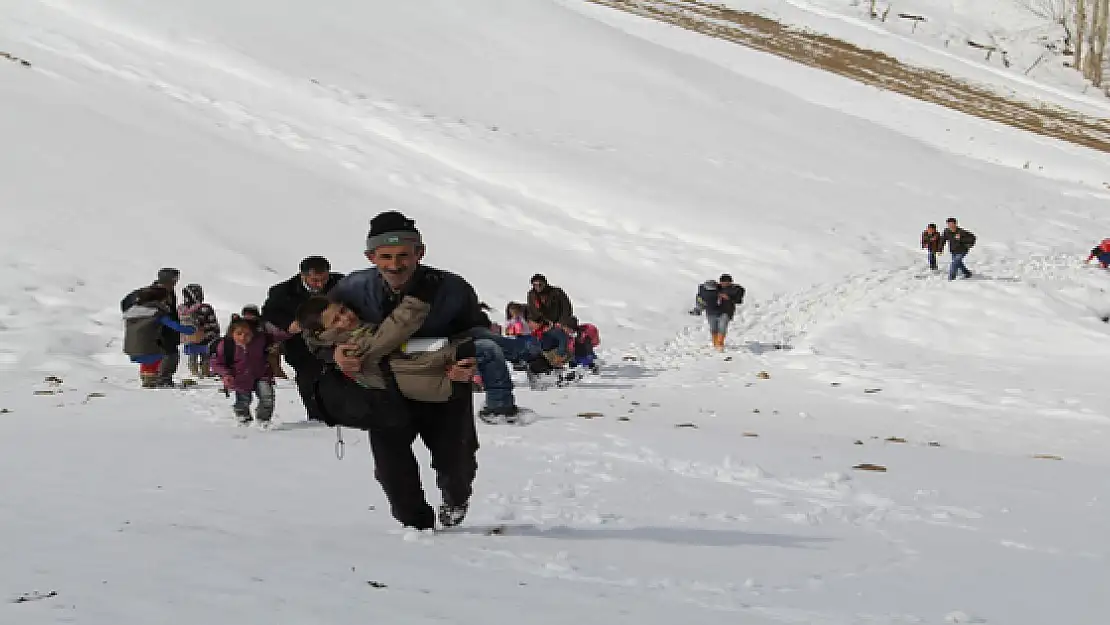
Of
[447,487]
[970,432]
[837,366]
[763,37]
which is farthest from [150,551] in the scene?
[763,37]

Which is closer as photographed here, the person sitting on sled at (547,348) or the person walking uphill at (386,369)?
the person walking uphill at (386,369)

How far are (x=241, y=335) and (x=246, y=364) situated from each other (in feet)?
0.92

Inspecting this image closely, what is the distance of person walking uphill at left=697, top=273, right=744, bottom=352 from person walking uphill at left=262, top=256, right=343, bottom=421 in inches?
391

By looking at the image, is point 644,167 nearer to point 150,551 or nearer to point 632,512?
point 632,512

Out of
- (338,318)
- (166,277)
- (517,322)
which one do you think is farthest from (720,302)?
(338,318)

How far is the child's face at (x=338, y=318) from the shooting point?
13.3ft

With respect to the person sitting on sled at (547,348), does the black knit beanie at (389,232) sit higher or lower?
higher

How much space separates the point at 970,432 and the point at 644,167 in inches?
Result: 716

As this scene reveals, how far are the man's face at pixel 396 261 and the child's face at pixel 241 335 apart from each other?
15.4 feet

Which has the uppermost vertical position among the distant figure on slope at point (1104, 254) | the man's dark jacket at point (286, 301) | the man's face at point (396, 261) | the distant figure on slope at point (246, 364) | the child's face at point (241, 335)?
the distant figure on slope at point (1104, 254)

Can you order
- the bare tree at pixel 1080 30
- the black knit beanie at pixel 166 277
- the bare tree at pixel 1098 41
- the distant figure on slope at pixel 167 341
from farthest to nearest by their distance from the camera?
the bare tree at pixel 1080 30, the bare tree at pixel 1098 41, the black knit beanie at pixel 166 277, the distant figure on slope at pixel 167 341

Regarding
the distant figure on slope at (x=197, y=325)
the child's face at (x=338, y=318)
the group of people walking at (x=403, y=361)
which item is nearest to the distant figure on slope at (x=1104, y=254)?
the distant figure on slope at (x=197, y=325)

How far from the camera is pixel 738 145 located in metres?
31.1

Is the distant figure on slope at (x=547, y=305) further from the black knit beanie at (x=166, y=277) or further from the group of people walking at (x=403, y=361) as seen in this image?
the group of people walking at (x=403, y=361)
